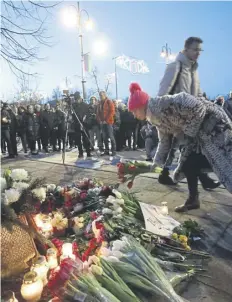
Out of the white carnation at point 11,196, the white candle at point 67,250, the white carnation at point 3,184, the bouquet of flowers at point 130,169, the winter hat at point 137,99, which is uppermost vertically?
the winter hat at point 137,99

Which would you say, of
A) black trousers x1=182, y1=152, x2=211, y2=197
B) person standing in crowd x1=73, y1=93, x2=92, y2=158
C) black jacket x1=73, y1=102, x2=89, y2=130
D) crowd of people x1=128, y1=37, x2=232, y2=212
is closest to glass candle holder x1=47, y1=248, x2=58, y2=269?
crowd of people x1=128, y1=37, x2=232, y2=212

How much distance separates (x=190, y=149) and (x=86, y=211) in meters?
1.39

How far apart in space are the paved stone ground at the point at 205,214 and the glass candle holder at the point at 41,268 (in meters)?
1.03

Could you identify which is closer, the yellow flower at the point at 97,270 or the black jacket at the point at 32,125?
the yellow flower at the point at 97,270

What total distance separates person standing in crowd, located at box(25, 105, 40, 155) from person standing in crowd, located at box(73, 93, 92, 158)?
6.41ft

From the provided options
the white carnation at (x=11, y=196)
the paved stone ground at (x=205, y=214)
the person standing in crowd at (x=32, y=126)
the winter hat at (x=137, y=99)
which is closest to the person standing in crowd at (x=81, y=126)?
the paved stone ground at (x=205, y=214)

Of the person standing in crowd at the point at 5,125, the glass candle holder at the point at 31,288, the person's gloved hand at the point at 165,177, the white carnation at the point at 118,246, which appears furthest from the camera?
the person standing in crowd at the point at 5,125

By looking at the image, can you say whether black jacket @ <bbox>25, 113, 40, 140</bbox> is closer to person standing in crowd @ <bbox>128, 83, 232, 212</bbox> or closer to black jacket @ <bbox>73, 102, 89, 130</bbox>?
black jacket @ <bbox>73, 102, 89, 130</bbox>

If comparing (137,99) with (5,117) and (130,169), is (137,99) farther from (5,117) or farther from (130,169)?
(5,117)

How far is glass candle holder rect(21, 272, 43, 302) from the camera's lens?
6.50 feet

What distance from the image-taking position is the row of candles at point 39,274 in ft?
6.53

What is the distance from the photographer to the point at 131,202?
312 cm

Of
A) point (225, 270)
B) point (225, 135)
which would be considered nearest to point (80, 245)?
point (225, 270)

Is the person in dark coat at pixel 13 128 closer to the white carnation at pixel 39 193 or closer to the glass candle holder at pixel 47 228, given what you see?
the glass candle holder at pixel 47 228
